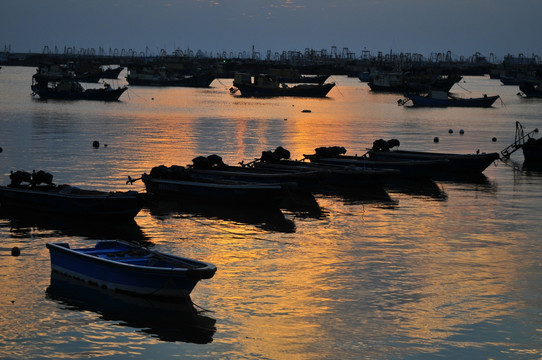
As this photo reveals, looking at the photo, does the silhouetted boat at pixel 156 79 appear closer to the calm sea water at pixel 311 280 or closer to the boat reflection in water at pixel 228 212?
the calm sea water at pixel 311 280

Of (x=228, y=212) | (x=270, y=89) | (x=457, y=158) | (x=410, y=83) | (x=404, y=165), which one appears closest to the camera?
(x=228, y=212)

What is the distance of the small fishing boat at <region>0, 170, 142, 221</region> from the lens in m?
25.9

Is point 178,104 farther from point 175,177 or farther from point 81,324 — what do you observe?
point 81,324

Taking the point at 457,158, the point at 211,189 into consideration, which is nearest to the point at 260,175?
the point at 211,189

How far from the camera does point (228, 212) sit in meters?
29.0

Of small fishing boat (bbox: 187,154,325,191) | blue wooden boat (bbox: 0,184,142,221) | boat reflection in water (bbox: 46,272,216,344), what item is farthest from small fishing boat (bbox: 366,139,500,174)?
→ boat reflection in water (bbox: 46,272,216,344)

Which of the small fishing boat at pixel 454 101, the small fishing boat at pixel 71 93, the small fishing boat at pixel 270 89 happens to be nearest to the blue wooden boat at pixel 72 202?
the small fishing boat at pixel 71 93

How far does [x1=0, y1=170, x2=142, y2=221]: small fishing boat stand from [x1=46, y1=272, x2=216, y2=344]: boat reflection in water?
22.4 ft

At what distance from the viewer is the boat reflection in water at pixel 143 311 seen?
16.7m

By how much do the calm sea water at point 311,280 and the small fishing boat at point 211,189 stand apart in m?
0.85

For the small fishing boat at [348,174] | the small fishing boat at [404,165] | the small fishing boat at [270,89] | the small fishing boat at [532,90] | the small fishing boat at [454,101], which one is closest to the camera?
the small fishing boat at [348,174]

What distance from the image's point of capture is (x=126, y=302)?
18000mm

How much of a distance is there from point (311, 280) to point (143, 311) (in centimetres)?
439

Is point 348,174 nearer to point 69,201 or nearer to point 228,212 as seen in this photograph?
point 228,212
